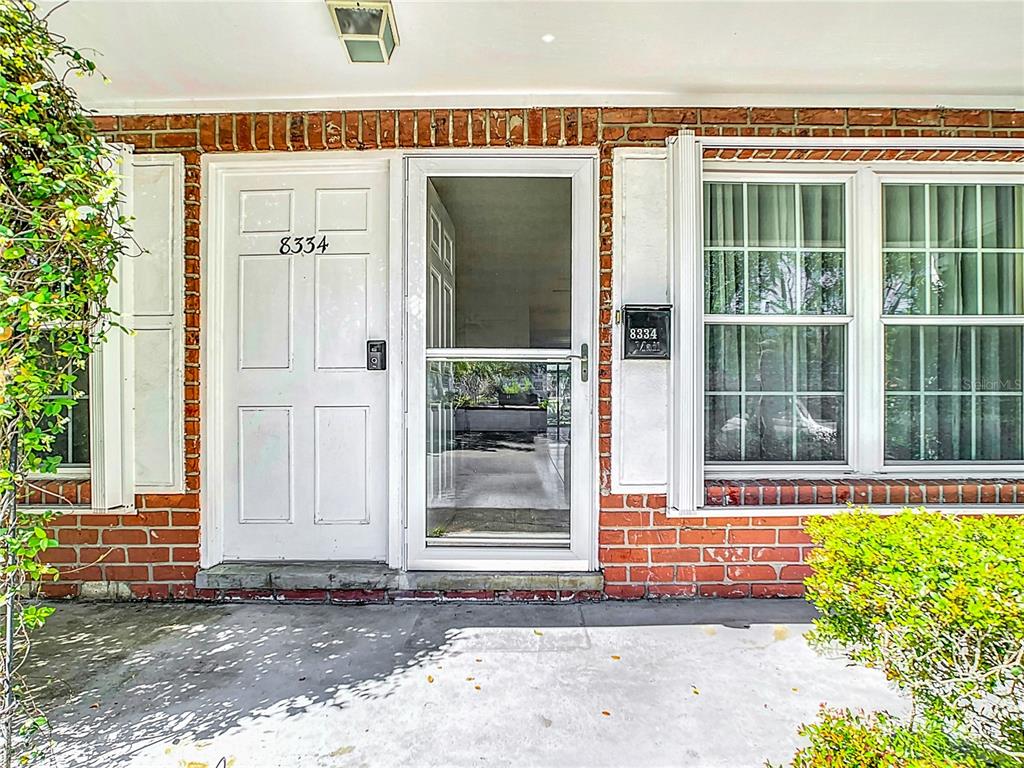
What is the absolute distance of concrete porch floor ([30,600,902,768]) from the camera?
5.83 feet

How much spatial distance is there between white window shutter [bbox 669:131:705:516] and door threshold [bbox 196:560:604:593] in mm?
662

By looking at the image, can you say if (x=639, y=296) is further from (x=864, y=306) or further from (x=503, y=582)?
(x=503, y=582)

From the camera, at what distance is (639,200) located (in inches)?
114

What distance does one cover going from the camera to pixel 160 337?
2.92m

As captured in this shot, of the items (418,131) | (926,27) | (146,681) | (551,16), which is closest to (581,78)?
(551,16)

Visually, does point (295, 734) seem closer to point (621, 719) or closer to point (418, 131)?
point (621, 719)

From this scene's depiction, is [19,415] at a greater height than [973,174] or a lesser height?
lesser

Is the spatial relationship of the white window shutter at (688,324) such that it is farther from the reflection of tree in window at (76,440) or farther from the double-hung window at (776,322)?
the reflection of tree in window at (76,440)

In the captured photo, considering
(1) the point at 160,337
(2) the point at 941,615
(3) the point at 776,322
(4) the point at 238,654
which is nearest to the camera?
(2) the point at 941,615

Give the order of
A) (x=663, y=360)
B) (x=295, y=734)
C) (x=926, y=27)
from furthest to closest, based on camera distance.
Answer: (x=663, y=360)
(x=926, y=27)
(x=295, y=734)

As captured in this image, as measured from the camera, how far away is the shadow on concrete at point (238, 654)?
6.24ft

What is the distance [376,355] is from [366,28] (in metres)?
1.48

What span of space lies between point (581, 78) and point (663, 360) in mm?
1435

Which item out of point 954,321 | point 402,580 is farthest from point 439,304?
point 954,321
